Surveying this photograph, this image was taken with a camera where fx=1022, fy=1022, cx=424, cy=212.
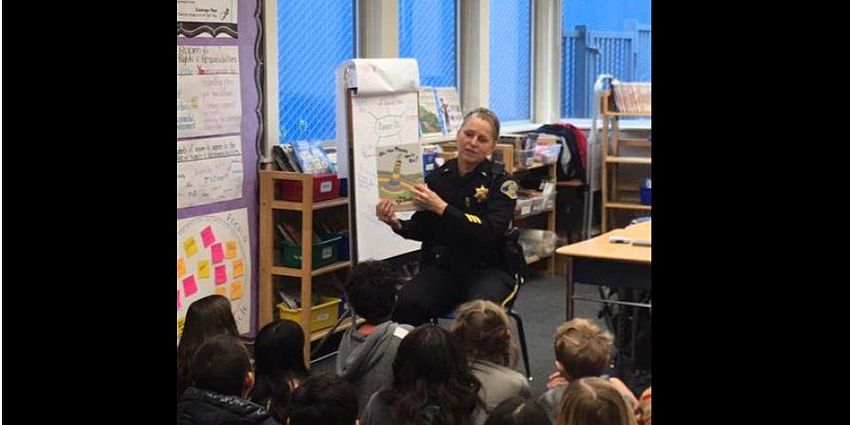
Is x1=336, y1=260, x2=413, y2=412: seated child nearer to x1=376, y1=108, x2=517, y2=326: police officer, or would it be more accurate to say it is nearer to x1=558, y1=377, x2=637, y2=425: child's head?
x1=376, y1=108, x2=517, y2=326: police officer

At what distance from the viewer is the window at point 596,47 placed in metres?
7.38

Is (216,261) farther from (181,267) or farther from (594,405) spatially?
(594,405)

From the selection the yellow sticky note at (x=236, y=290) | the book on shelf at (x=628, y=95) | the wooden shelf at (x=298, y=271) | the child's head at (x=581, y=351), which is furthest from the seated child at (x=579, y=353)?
the book on shelf at (x=628, y=95)

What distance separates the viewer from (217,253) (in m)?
4.33

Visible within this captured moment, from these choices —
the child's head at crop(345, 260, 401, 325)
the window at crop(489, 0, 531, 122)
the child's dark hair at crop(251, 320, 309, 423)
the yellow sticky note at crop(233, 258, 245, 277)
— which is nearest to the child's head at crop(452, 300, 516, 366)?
the child's head at crop(345, 260, 401, 325)

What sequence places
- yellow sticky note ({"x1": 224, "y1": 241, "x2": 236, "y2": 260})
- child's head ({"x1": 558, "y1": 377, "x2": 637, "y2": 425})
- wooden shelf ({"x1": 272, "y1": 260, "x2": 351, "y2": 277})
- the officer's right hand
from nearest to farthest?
child's head ({"x1": 558, "y1": 377, "x2": 637, "y2": 425})
the officer's right hand
yellow sticky note ({"x1": 224, "y1": 241, "x2": 236, "y2": 260})
wooden shelf ({"x1": 272, "y1": 260, "x2": 351, "y2": 277})

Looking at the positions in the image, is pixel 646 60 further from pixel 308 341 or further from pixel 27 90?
pixel 27 90

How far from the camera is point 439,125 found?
584 centimetres

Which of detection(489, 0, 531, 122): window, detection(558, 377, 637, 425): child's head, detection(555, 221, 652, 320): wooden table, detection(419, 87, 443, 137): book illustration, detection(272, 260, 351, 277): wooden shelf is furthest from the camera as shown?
detection(489, 0, 531, 122): window

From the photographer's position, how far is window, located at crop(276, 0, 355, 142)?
4.89 meters

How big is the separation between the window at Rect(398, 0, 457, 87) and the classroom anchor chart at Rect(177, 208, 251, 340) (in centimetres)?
181
